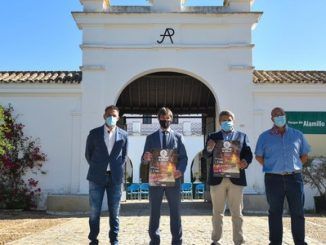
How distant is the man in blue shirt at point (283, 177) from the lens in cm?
558

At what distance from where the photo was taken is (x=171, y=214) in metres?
5.68

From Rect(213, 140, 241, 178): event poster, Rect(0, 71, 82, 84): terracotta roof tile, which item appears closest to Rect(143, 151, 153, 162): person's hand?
Rect(213, 140, 241, 178): event poster

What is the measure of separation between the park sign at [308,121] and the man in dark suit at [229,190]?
24.0 feet

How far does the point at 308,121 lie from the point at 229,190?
7.87 metres

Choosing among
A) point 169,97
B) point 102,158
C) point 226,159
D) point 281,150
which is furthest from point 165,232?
point 169,97

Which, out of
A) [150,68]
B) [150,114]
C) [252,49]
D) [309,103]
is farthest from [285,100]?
[150,114]

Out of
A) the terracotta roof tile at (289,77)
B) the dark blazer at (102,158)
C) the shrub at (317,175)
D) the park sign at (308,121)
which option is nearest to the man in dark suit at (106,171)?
the dark blazer at (102,158)

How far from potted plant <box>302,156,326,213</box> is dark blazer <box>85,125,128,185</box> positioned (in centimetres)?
780

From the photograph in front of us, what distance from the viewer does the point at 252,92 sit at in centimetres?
1277

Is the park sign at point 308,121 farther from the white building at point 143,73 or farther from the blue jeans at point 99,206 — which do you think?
the blue jeans at point 99,206

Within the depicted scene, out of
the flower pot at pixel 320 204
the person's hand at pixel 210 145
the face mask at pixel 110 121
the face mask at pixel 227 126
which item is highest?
the face mask at pixel 110 121

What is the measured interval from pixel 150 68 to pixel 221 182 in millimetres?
7544

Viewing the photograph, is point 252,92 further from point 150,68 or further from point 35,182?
point 35,182

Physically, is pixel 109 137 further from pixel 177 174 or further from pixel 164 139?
pixel 177 174
